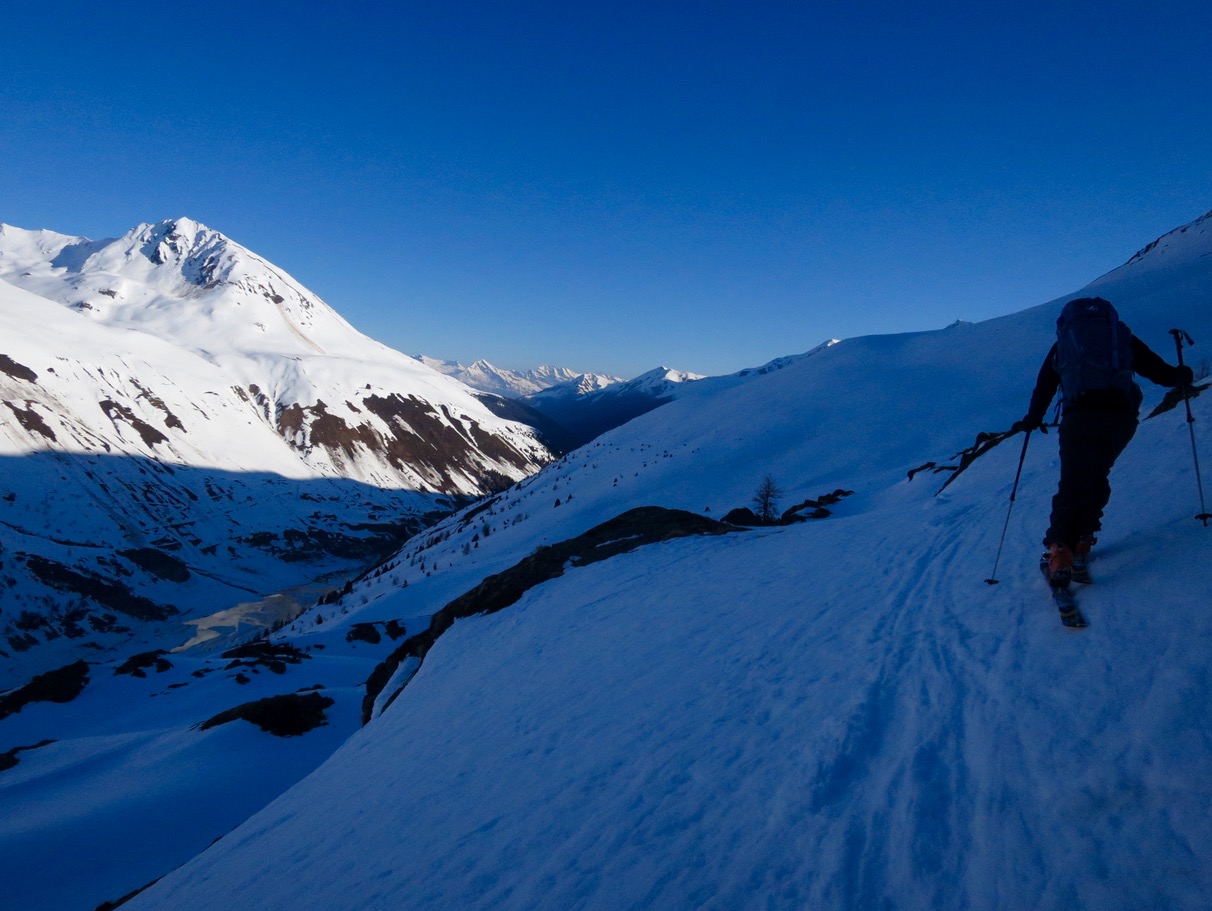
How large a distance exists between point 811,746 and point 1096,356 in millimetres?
3809

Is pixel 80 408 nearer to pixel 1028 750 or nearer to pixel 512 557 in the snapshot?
pixel 512 557

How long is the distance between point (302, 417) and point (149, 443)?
3459cm

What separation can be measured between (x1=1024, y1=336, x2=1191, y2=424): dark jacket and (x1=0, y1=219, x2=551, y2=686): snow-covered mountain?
5608 centimetres

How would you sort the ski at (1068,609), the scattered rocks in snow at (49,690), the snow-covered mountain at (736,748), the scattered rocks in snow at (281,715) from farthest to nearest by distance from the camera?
the scattered rocks in snow at (49,690), the scattered rocks in snow at (281,715), the ski at (1068,609), the snow-covered mountain at (736,748)

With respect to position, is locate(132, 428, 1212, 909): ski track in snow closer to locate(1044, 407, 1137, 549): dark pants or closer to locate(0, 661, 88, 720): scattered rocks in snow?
locate(1044, 407, 1137, 549): dark pants

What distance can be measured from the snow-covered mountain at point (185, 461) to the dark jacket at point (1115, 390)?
5608 cm

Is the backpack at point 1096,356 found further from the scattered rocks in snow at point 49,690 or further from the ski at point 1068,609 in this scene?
the scattered rocks in snow at point 49,690

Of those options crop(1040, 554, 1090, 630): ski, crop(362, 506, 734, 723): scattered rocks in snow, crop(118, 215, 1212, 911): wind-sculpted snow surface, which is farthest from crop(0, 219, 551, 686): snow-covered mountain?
crop(1040, 554, 1090, 630): ski

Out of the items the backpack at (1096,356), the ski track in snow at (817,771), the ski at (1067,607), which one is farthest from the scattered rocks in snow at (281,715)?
the backpack at (1096,356)

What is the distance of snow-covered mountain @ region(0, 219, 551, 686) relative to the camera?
47.1 m

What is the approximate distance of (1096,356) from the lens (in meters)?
4.39

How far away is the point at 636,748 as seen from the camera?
432cm

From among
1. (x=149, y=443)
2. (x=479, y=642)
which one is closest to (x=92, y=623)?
(x=149, y=443)

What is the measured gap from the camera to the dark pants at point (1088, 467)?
4410 mm
